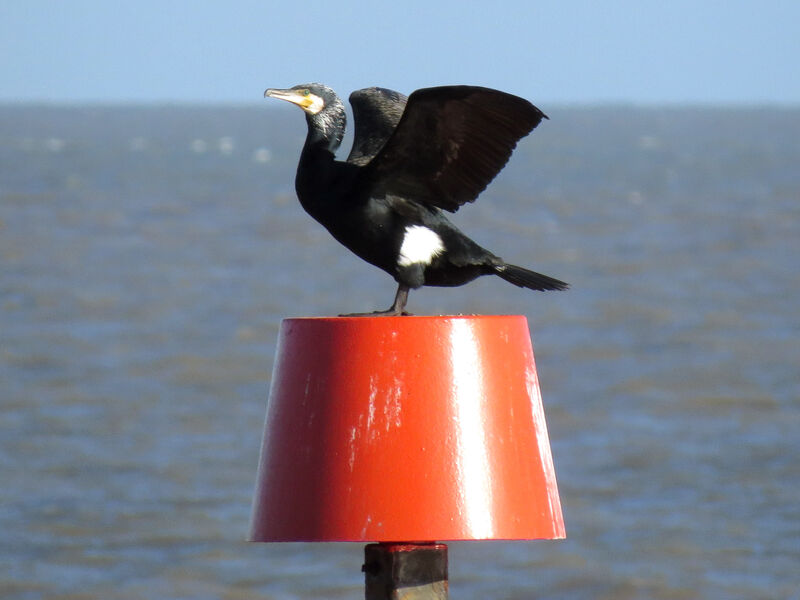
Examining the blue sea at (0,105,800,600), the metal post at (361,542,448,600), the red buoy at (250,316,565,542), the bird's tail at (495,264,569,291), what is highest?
the blue sea at (0,105,800,600)

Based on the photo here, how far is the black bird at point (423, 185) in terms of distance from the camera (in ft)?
16.0

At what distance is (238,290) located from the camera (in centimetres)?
2512

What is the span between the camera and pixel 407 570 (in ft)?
14.2

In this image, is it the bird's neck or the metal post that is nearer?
the metal post

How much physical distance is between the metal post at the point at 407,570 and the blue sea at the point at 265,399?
729cm

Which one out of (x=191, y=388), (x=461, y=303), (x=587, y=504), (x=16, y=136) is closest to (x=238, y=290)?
(x=461, y=303)

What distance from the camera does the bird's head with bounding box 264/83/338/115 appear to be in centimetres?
525

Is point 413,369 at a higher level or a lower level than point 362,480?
higher

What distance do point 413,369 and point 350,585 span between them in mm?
7686

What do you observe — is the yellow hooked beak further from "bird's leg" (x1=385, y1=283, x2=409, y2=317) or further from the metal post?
the metal post

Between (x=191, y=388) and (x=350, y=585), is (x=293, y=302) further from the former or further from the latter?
(x=350, y=585)

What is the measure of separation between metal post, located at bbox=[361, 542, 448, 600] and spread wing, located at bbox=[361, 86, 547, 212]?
1191 mm

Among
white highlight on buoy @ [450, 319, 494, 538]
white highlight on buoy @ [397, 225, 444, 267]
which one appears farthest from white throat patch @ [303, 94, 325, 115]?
white highlight on buoy @ [450, 319, 494, 538]

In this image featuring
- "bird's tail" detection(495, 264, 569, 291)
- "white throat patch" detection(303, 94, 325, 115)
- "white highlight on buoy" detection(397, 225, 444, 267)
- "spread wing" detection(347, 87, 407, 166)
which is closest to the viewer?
"white highlight on buoy" detection(397, 225, 444, 267)
